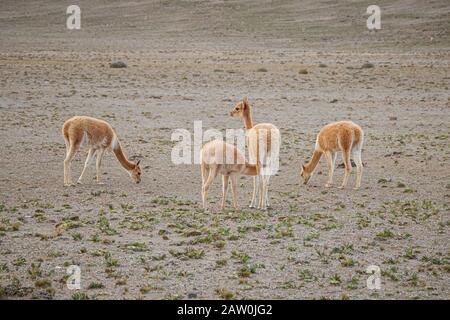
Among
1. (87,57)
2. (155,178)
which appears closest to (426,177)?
(155,178)

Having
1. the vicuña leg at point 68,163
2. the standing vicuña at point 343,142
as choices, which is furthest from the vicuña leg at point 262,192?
the vicuña leg at point 68,163

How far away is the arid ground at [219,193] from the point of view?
8352mm

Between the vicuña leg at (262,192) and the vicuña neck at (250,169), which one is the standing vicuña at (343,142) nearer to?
the vicuña leg at (262,192)

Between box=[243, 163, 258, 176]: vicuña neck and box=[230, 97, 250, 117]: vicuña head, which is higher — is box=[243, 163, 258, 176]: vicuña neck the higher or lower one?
the lower one

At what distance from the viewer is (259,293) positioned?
783cm

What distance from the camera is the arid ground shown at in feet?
27.4

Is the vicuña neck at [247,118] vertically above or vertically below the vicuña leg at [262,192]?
above

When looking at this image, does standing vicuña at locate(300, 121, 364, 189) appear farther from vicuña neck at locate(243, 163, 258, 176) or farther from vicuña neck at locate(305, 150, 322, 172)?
vicuña neck at locate(243, 163, 258, 176)

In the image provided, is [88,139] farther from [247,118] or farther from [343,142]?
[343,142]

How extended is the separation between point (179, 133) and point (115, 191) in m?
7.08

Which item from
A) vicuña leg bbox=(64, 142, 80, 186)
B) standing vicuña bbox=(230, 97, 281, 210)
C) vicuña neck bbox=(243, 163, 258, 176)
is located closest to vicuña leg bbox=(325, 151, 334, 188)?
standing vicuña bbox=(230, 97, 281, 210)

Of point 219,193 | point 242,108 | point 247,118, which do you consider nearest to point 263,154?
point 219,193

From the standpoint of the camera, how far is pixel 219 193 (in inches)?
512

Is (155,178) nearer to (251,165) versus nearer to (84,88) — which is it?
(251,165)
